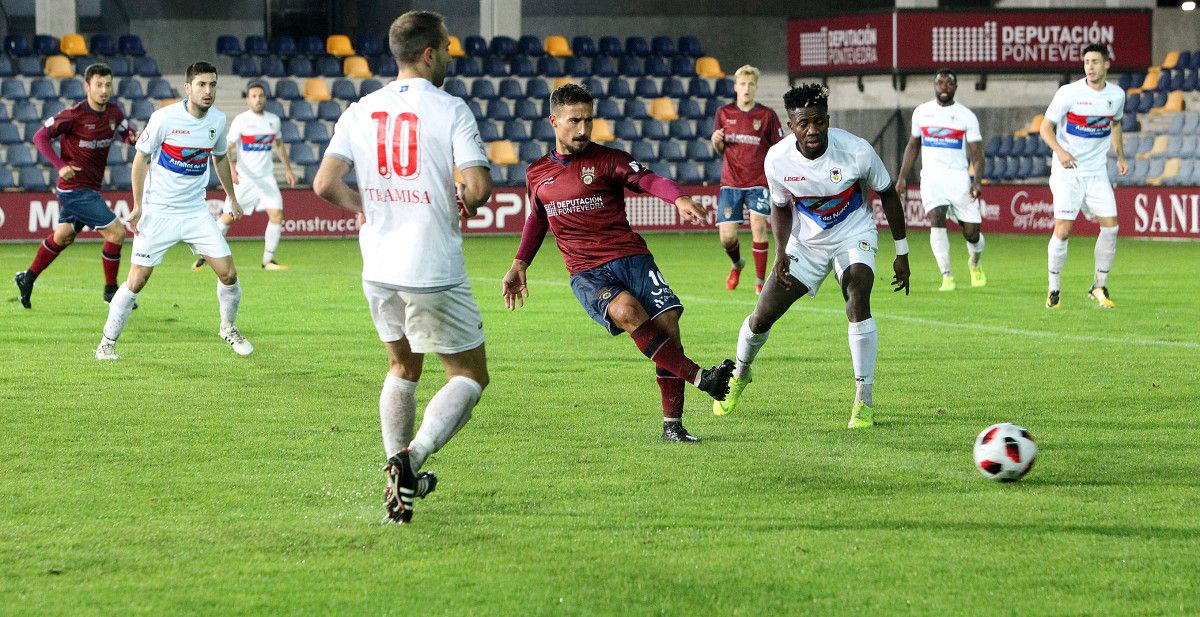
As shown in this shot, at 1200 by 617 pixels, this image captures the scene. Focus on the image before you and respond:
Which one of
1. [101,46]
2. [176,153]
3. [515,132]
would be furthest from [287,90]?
[176,153]

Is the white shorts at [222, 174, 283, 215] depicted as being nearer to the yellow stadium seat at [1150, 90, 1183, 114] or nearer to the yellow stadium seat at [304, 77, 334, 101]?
the yellow stadium seat at [304, 77, 334, 101]

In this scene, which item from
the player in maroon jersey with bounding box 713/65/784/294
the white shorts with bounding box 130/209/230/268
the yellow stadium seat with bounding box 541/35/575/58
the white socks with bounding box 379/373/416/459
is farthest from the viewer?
the yellow stadium seat with bounding box 541/35/575/58

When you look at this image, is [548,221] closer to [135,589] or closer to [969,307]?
[135,589]

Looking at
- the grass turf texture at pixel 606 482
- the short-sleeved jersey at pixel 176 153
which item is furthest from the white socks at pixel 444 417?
the short-sleeved jersey at pixel 176 153

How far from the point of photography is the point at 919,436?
23.6ft

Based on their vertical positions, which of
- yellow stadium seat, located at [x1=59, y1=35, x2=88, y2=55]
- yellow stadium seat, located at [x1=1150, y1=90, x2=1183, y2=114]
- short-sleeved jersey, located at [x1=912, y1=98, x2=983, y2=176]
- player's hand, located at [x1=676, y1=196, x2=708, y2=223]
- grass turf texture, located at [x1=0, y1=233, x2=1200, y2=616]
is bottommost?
grass turf texture, located at [x1=0, y1=233, x2=1200, y2=616]

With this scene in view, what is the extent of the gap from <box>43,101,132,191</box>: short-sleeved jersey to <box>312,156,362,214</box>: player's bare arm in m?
8.23

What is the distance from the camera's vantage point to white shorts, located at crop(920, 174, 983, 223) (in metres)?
15.4

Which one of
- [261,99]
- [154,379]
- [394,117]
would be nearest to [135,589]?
[394,117]

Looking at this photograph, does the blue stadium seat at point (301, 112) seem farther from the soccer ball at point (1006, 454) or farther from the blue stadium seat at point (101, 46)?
the soccer ball at point (1006, 454)

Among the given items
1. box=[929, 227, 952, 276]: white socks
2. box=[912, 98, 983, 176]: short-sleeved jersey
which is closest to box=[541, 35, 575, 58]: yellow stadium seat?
box=[912, 98, 983, 176]: short-sleeved jersey

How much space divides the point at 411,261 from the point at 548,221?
84.3 inches

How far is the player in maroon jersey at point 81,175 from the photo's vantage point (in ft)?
43.6

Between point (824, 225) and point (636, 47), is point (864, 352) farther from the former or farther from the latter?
point (636, 47)
